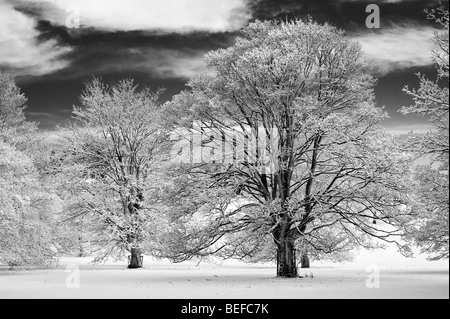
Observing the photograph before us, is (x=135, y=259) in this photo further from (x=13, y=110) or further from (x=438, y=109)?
(x=438, y=109)

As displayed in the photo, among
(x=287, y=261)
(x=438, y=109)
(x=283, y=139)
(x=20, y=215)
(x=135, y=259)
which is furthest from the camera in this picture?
(x=135, y=259)

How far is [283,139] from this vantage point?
74.8ft

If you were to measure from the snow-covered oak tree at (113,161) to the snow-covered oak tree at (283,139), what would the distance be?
1078 cm

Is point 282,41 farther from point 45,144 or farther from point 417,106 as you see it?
point 45,144

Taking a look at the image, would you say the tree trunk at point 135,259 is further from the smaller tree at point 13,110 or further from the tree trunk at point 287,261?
the tree trunk at point 287,261

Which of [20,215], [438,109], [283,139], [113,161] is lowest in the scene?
[20,215]

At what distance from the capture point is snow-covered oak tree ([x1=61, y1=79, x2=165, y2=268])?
34594 millimetres

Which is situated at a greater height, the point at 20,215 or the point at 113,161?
the point at 113,161

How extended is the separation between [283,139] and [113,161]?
16.4 meters

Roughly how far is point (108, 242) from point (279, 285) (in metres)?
16.6

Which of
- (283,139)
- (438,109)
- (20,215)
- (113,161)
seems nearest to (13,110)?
(113,161)

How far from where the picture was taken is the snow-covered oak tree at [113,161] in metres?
34.6

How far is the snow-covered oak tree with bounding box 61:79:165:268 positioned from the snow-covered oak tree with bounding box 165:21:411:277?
425 inches

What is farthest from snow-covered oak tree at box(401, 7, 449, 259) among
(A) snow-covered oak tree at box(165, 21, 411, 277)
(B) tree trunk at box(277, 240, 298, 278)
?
(B) tree trunk at box(277, 240, 298, 278)
